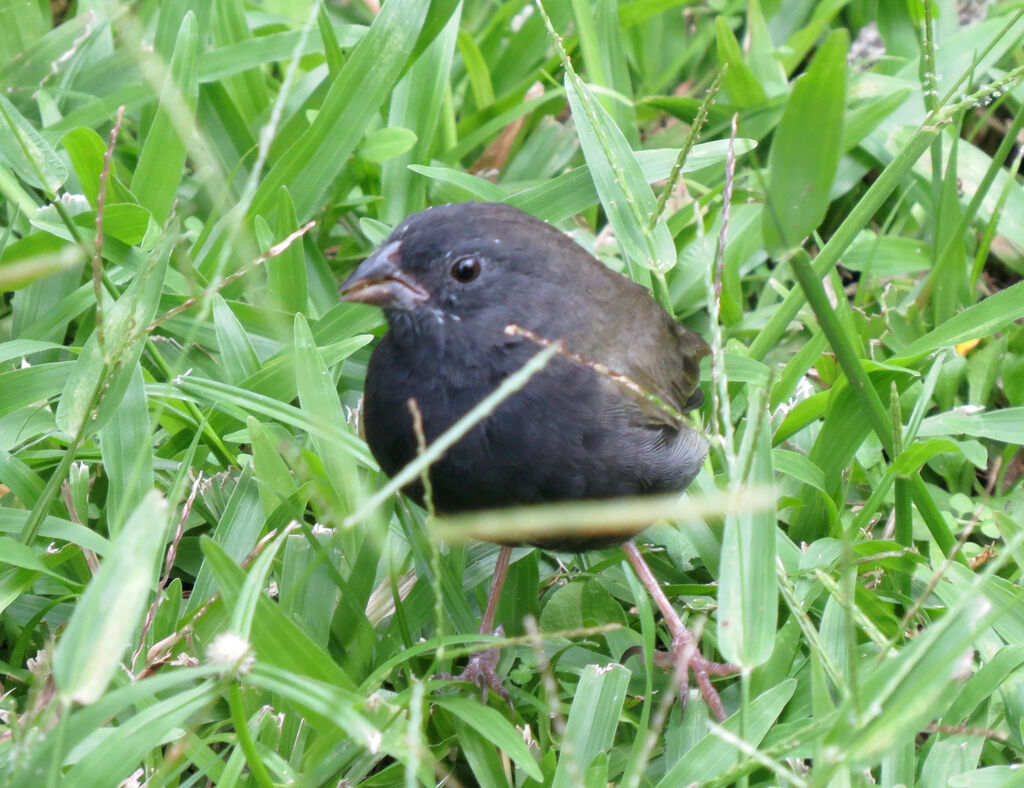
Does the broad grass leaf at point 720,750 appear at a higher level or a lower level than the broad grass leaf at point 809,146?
lower

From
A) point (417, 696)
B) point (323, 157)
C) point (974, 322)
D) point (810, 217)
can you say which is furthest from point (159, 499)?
point (974, 322)

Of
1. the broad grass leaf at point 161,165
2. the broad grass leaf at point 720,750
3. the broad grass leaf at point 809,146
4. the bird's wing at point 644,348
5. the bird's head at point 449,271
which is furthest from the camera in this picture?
the broad grass leaf at point 161,165

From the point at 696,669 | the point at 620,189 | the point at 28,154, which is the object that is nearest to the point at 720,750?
the point at 696,669

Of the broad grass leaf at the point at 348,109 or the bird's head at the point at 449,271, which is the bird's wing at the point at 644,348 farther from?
the broad grass leaf at the point at 348,109

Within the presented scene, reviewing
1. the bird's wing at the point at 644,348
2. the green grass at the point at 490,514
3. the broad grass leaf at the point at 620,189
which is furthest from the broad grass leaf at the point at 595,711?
the broad grass leaf at the point at 620,189

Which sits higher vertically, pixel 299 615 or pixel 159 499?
pixel 159 499

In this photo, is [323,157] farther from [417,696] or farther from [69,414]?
[417,696]
